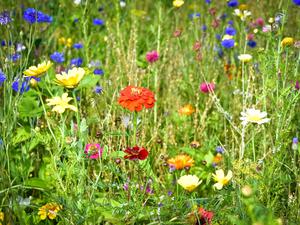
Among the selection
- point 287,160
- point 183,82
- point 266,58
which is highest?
point 266,58

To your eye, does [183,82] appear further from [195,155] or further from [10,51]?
[10,51]

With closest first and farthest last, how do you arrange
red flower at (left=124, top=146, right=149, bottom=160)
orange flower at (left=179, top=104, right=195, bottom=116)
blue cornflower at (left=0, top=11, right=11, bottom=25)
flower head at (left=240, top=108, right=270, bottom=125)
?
red flower at (left=124, top=146, right=149, bottom=160), flower head at (left=240, top=108, right=270, bottom=125), blue cornflower at (left=0, top=11, right=11, bottom=25), orange flower at (left=179, top=104, right=195, bottom=116)

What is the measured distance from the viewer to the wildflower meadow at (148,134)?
5.71 feet

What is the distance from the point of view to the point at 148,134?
271 centimetres

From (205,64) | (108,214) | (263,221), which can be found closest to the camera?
(263,221)

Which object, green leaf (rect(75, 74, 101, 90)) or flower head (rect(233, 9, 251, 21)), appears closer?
green leaf (rect(75, 74, 101, 90))

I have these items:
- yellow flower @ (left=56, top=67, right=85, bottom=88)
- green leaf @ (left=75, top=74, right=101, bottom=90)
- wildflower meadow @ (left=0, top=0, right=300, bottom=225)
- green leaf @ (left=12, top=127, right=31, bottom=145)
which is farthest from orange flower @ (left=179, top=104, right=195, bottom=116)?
yellow flower @ (left=56, top=67, right=85, bottom=88)

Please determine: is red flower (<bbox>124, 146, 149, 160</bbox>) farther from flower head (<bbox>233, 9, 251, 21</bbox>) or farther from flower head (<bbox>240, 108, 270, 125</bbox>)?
flower head (<bbox>233, 9, 251, 21</bbox>)

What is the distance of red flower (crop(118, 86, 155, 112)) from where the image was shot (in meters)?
1.75

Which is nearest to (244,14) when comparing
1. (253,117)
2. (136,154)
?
(253,117)

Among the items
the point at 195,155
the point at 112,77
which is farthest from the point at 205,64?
the point at 195,155

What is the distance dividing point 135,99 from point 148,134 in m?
0.96

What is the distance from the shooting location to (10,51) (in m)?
2.04

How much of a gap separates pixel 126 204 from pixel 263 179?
48 centimetres
